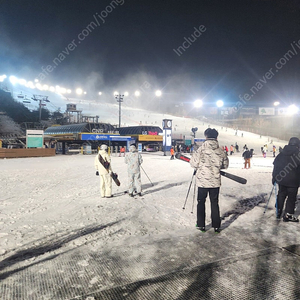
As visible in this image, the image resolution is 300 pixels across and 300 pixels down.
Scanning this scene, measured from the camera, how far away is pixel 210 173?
4113mm

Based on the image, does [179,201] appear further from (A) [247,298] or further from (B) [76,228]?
(A) [247,298]

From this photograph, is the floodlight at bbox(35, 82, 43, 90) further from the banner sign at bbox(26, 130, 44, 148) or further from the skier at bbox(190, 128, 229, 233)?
the skier at bbox(190, 128, 229, 233)

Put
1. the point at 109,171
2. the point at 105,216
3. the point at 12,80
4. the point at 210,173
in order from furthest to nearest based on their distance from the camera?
the point at 12,80, the point at 109,171, the point at 105,216, the point at 210,173

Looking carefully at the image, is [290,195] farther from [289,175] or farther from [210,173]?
[210,173]

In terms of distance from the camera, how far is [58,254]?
3.28m

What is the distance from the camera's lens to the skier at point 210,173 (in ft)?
13.5

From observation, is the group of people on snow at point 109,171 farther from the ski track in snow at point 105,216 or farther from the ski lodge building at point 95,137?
the ski lodge building at point 95,137

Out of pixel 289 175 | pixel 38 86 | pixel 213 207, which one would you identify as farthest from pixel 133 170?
pixel 38 86

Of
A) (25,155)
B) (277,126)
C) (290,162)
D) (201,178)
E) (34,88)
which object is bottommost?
→ (25,155)

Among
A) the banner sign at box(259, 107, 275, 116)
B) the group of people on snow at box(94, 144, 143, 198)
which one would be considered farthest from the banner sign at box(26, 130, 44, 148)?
the banner sign at box(259, 107, 275, 116)

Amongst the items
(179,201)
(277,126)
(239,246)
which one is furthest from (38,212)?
(277,126)

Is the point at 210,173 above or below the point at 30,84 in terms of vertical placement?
below

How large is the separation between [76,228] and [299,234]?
4.11 metres

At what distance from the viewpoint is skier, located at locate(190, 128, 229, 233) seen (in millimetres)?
4117
